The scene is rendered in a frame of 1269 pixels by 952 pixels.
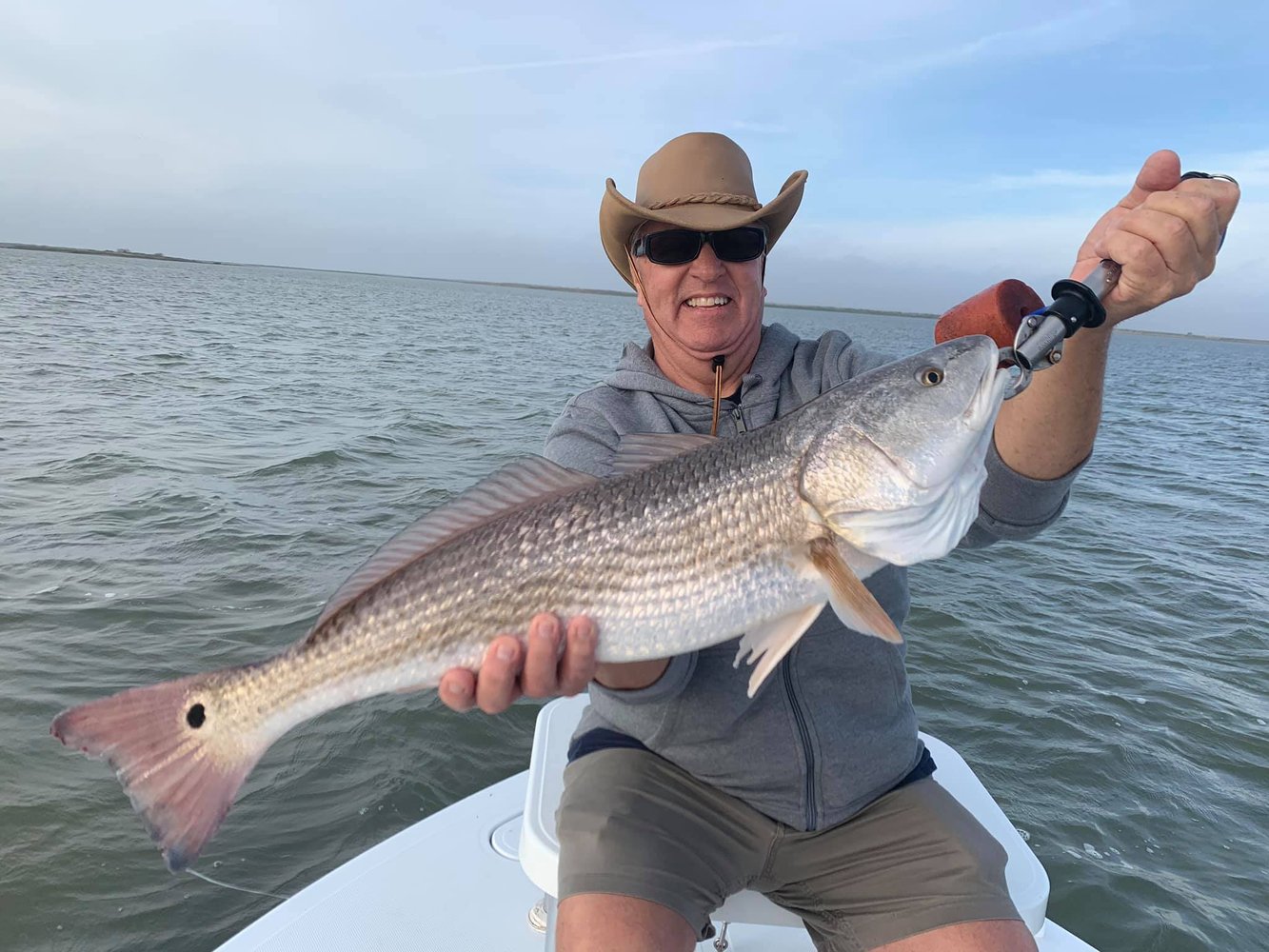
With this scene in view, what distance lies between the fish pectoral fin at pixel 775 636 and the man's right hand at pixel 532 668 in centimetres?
56

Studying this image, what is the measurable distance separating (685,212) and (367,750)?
16.5 ft

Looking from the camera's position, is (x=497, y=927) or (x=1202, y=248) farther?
(x=497, y=927)

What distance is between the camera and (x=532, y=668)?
2766 millimetres

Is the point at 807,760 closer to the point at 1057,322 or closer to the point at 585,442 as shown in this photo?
the point at 585,442

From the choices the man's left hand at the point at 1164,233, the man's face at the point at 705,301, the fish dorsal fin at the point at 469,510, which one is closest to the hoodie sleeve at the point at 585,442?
the fish dorsal fin at the point at 469,510

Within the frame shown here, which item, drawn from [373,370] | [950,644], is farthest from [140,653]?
[373,370]

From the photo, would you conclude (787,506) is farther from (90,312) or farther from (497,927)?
(90,312)

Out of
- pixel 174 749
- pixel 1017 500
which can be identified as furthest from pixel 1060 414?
pixel 174 749

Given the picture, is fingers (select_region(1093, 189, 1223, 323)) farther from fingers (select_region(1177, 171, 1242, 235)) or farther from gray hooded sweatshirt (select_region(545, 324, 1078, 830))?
gray hooded sweatshirt (select_region(545, 324, 1078, 830))

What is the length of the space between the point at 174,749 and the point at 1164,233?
3682 millimetres

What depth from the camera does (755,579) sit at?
9.20 ft

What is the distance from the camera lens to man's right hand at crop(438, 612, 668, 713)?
108 inches

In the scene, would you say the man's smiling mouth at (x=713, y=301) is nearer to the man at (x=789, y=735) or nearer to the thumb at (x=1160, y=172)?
the man at (x=789, y=735)

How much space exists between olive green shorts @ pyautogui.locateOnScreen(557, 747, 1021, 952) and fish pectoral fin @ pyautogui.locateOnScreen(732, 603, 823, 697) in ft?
2.21
